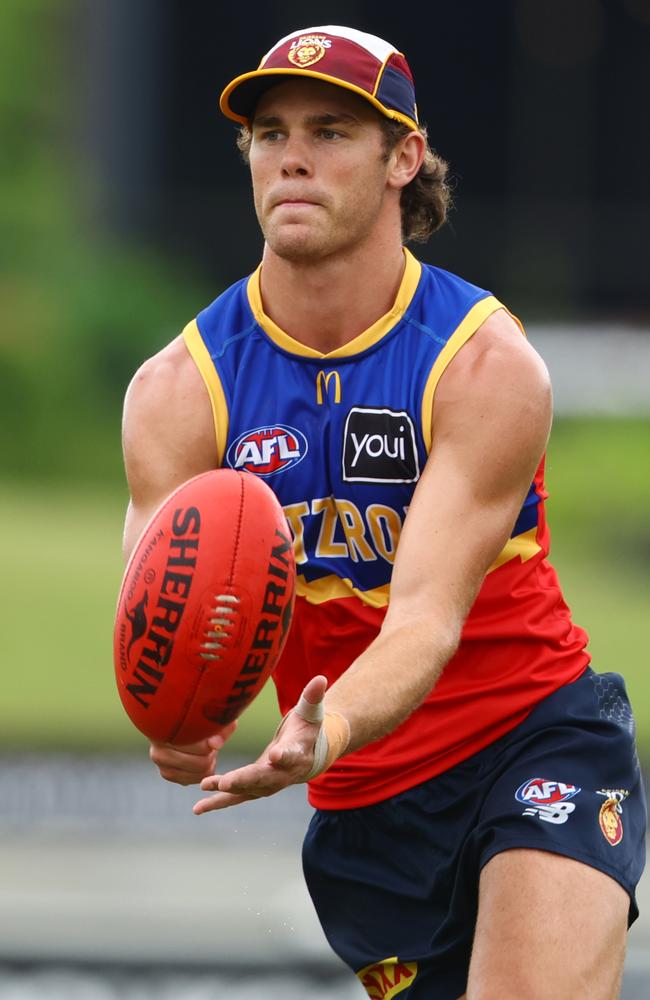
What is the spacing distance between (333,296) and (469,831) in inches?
50.2

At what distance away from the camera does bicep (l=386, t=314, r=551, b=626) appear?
14.2ft

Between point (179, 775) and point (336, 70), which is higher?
point (336, 70)

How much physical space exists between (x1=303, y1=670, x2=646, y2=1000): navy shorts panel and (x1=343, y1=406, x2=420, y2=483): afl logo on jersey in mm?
679

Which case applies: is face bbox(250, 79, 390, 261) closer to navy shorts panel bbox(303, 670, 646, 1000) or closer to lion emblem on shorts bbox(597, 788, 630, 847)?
navy shorts panel bbox(303, 670, 646, 1000)

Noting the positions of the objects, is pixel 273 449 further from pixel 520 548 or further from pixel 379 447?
pixel 520 548

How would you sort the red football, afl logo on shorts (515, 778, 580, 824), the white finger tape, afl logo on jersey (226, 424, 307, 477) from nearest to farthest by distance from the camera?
the white finger tape, the red football, afl logo on shorts (515, 778, 580, 824), afl logo on jersey (226, 424, 307, 477)

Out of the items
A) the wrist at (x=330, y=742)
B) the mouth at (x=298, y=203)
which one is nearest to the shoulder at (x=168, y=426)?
the mouth at (x=298, y=203)

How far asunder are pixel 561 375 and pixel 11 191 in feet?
19.8

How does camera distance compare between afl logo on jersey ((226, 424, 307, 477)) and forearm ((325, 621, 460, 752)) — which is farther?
afl logo on jersey ((226, 424, 307, 477))

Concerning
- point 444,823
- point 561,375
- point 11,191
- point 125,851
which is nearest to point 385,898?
point 444,823

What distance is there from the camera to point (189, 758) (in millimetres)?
4289

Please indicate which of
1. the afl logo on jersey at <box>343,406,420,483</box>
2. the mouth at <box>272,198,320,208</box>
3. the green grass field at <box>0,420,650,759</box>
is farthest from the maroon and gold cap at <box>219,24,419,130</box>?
the green grass field at <box>0,420,650,759</box>

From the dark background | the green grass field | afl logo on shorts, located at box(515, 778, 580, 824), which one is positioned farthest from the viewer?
the dark background

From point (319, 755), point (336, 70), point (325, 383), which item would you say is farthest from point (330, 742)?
point (336, 70)
